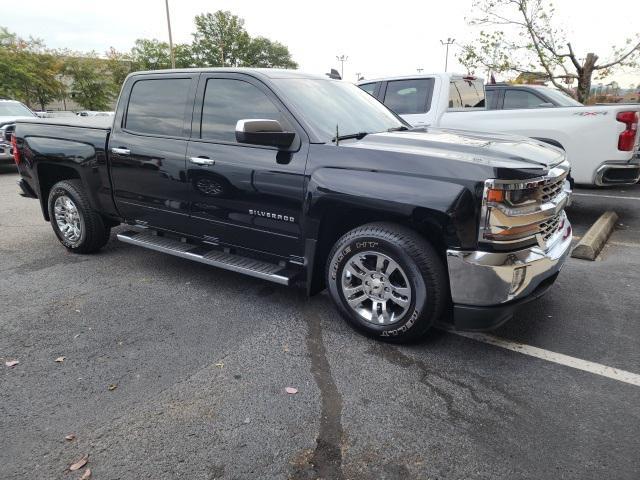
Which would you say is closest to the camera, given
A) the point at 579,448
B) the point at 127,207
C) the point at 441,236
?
the point at 579,448

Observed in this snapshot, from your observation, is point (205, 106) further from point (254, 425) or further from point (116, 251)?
point (254, 425)

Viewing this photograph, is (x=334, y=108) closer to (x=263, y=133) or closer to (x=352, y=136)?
(x=352, y=136)

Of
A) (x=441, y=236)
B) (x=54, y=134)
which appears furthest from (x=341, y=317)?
(x=54, y=134)

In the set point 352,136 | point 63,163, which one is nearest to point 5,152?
point 63,163

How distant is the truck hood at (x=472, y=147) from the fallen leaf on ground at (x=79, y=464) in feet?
7.98

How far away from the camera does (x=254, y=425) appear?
2.48 metres

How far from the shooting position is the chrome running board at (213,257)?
361cm

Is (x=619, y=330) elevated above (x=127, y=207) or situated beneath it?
situated beneath

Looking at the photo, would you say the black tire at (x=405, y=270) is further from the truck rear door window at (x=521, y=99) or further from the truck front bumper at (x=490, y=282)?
the truck rear door window at (x=521, y=99)

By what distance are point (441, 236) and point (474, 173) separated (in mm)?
459

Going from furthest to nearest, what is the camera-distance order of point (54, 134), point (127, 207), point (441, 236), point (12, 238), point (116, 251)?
point (12, 238) → point (116, 251) → point (54, 134) → point (127, 207) → point (441, 236)

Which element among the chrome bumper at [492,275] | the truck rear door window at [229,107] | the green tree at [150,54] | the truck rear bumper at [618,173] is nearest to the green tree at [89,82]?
the green tree at [150,54]

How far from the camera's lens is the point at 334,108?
385cm

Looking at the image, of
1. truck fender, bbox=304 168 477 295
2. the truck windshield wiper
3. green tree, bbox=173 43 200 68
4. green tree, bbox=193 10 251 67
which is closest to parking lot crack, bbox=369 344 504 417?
truck fender, bbox=304 168 477 295
